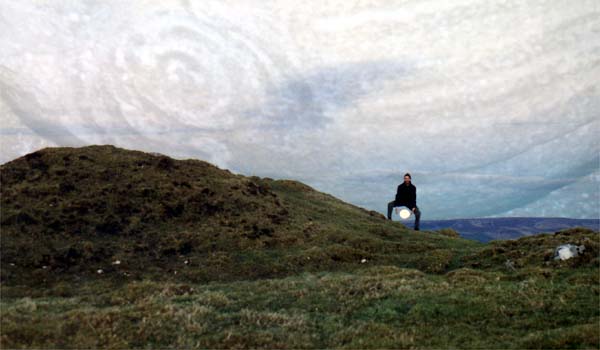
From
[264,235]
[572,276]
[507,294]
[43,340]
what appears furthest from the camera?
[264,235]

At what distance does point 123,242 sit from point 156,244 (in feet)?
6.25

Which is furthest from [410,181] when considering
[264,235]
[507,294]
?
[507,294]

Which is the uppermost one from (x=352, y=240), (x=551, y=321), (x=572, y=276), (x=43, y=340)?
(x=352, y=240)

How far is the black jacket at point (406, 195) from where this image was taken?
127ft

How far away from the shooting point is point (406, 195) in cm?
3872

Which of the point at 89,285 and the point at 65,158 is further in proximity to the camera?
the point at 65,158

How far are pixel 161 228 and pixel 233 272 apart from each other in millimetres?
8210

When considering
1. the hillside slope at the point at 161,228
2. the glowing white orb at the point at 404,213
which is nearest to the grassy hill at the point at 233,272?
the hillside slope at the point at 161,228

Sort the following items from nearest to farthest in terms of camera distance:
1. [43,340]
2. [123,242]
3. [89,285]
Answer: [43,340]
[89,285]
[123,242]

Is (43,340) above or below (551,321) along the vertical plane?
below

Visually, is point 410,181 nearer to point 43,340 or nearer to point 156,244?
point 156,244

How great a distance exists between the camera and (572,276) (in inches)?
755

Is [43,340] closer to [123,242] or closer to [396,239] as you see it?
[123,242]

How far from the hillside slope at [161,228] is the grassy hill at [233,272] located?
0.13 m
